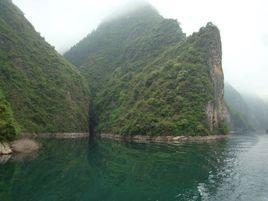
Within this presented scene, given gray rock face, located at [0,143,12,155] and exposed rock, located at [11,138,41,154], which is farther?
exposed rock, located at [11,138,41,154]

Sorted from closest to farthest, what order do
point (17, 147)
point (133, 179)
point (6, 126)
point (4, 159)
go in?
point (133, 179), point (4, 159), point (6, 126), point (17, 147)

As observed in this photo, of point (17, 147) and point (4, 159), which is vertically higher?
point (17, 147)

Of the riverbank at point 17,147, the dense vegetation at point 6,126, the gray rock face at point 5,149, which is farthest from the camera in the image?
the dense vegetation at point 6,126

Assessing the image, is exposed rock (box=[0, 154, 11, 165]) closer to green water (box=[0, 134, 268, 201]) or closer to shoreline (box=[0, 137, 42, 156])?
green water (box=[0, 134, 268, 201])

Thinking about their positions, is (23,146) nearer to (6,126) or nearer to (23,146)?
(23,146)

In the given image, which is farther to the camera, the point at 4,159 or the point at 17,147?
the point at 17,147

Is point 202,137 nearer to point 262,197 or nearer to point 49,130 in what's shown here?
point 49,130

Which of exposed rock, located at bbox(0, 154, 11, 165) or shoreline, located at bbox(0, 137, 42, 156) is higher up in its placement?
shoreline, located at bbox(0, 137, 42, 156)

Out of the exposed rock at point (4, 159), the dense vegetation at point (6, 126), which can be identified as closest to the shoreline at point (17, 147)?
the dense vegetation at point (6, 126)

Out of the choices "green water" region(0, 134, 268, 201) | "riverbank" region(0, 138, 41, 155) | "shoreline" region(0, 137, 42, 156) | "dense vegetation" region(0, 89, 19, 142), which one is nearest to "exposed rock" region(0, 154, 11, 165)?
"green water" region(0, 134, 268, 201)

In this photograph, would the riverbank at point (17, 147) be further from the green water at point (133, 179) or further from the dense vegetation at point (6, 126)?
the green water at point (133, 179)

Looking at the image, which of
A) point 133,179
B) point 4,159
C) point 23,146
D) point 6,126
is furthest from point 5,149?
point 133,179
